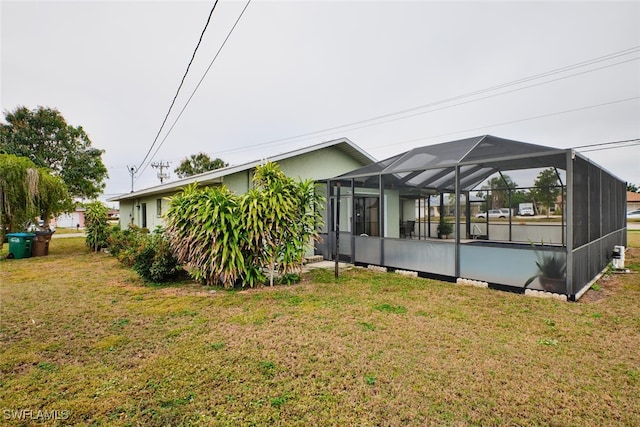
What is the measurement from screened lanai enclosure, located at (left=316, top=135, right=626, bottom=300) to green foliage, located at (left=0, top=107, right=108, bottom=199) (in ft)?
73.0

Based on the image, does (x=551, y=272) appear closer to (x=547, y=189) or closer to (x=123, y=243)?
(x=547, y=189)

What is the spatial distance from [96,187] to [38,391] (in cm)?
2581

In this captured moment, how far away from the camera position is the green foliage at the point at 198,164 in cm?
3497

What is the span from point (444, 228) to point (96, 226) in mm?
15198

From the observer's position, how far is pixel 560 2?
28.9ft

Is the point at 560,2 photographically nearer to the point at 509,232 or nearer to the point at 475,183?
the point at 475,183

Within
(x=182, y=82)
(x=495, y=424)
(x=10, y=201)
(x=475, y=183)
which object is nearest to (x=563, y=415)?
(x=495, y=424)

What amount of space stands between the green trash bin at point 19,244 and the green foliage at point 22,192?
1.41 m

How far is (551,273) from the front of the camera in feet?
17.5

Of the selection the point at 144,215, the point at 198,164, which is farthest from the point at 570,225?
the point at 198,164

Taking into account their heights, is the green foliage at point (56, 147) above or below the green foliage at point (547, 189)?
above

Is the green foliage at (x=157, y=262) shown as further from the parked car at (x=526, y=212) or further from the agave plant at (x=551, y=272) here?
the parked car at (x=526, y=212)

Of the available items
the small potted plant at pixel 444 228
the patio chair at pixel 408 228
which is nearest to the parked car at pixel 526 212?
the small potted plant at pixel 444 228

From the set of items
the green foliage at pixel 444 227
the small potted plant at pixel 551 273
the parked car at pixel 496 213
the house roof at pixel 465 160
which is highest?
the house roof at pixel 465 160
